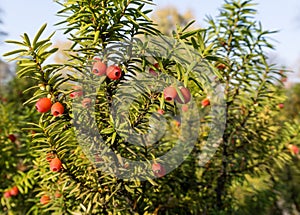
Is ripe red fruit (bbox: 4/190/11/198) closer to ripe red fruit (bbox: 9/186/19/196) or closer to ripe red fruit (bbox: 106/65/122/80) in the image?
ripe red fruit (bbox: 9/186/19/196)

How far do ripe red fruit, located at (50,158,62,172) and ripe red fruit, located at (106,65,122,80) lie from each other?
1.37 feet

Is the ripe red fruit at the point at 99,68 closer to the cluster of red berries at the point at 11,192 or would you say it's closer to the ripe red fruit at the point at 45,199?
the ripe red fruit at the point at 45,199

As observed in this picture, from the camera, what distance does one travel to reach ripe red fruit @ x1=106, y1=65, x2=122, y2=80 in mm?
1154

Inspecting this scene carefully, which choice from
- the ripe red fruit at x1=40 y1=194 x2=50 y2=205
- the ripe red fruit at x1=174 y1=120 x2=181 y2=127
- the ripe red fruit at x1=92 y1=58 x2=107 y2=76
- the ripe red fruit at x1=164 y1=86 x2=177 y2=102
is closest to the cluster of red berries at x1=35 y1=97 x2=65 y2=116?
the ripe red fruit at x1=92 y1=58 x2=107 y2=76

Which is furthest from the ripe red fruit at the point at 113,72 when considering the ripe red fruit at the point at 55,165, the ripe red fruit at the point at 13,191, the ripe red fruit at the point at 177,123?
the ripe red fruit at the point at 13,191

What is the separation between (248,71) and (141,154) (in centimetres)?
90

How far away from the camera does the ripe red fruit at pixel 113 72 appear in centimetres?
115

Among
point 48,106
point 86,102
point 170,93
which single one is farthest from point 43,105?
point 170,93

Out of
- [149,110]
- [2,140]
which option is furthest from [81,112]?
[2,140]

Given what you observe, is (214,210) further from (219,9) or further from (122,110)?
(219,9)

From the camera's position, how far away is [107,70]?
3.85 ft

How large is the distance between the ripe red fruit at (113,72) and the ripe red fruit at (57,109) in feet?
0.67

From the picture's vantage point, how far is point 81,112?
1.25m

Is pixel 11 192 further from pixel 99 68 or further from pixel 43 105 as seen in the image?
pixel 99 68
